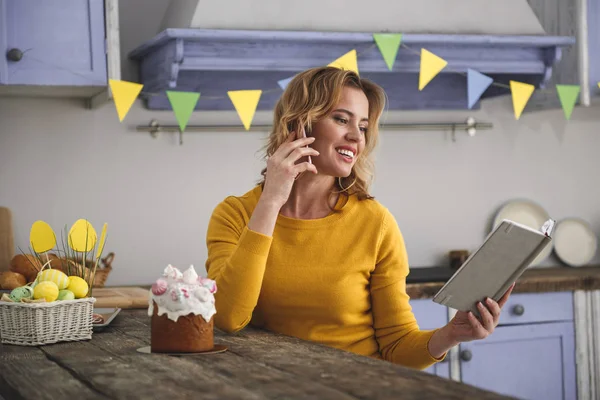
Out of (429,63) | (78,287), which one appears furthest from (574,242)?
(78,287)

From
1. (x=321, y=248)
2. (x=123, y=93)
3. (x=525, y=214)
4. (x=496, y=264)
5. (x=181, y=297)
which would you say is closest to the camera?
(x=181, y=297)

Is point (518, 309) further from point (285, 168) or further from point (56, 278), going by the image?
point (56, 278)

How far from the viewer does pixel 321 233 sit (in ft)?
6.67

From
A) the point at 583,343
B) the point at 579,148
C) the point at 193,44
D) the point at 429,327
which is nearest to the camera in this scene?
the point at 193,44

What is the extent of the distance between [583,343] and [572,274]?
28 cm

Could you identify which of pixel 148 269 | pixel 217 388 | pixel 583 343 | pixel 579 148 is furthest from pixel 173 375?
pixel 579 148

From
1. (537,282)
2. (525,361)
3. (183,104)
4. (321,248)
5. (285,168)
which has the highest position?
(183,104)

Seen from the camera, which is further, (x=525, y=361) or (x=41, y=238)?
(x=525, y=361)

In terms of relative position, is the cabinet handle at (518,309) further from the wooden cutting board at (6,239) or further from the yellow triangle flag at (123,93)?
the wooden cutting board at (6,239)

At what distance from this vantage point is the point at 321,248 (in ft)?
6.61

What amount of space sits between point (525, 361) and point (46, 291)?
2.24 metres

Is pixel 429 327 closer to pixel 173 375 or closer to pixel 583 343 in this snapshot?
pixel 583 343

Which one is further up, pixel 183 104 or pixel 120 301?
pixel 183 104

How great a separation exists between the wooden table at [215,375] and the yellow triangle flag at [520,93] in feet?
6.84
